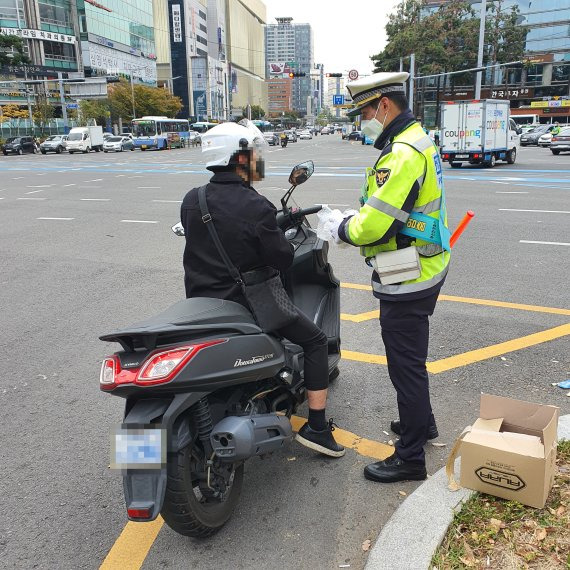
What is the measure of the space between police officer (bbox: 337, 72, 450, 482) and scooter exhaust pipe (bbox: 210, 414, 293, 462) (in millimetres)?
676

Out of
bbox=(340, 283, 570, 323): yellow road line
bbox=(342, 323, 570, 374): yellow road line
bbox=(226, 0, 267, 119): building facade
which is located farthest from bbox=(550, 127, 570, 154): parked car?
bbox=(226, 0, 267, 119): building facade

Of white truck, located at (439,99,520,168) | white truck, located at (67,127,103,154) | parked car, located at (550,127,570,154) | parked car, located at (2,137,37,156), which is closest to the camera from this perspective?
white truck, located at (439,99,520,168)

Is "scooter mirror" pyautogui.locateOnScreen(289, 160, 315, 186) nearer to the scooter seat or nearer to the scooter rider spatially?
the scooter rider

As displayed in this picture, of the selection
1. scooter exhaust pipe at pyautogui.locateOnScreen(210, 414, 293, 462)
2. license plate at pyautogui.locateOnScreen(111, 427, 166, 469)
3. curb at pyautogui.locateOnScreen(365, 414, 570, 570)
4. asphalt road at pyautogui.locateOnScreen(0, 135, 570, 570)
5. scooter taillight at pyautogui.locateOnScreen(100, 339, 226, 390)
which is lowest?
asphalt road at pyautogui.locateOnScreen(0, 135, 570, 570)

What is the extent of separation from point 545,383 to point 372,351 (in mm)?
1334

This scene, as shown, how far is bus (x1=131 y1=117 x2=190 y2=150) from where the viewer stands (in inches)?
2073

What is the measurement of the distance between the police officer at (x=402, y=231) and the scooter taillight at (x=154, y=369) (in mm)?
963

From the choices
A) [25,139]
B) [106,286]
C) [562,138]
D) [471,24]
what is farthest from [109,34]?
[106,286]

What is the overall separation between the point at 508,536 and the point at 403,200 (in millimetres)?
1506

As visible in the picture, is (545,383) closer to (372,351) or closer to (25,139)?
(372,351)

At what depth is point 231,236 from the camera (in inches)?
108

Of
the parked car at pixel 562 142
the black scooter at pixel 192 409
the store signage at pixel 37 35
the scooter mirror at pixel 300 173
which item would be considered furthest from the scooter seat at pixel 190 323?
the store signage at pixel 37 35

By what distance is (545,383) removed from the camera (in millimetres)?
4105

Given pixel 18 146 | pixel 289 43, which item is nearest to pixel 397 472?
pixel 18 146
